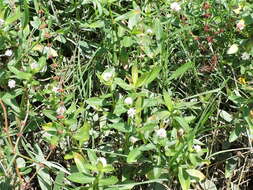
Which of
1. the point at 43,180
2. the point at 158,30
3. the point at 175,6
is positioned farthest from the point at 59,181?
the point at 175,6

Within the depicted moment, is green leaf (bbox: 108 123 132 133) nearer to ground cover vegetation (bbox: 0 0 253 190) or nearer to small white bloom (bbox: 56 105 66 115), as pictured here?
ground cover vegetation (bbox: 0 0 253 190)

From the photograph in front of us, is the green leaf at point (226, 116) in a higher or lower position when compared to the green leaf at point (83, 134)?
lower

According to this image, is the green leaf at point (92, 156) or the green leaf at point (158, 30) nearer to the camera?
the green leaf at point (92, 156)

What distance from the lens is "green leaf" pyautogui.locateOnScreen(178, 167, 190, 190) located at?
1.92m

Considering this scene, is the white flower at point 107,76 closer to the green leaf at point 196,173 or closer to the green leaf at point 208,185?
the green leaf at point 196,173

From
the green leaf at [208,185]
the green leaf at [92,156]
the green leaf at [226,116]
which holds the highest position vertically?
the green leaf at [226,116]

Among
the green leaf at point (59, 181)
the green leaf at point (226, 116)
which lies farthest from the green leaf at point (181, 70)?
the green leaf at point (59, 181)

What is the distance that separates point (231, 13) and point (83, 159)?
3.34ft

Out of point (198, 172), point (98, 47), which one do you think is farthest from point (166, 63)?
point (198, 172)

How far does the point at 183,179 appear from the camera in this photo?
6.32 feet

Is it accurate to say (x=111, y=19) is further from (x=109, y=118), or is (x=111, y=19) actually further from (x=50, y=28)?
(x=109, y=118)

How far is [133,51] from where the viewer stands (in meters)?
2.28

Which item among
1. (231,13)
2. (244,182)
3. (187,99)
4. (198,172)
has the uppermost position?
(231,13)

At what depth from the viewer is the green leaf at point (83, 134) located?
1.94m
